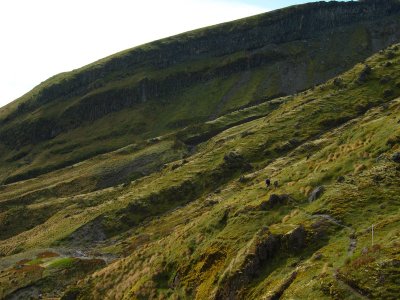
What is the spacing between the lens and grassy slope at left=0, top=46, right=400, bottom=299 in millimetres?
37306

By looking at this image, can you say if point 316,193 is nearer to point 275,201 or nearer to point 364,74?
point 275,201

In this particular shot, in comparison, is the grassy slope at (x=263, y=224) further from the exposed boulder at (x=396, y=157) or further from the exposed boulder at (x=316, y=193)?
the exposed boulder at (x=316, y=193)

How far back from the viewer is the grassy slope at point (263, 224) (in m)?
37.3

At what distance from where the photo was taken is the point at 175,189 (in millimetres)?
130750

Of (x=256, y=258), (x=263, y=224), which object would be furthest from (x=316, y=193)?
(x=256, y=258)

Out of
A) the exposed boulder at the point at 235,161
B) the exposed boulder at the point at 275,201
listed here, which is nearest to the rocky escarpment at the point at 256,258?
the exposed boulder at the point at 275,201

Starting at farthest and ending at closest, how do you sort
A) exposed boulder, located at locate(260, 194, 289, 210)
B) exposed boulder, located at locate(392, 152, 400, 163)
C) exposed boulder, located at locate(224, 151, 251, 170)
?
1. exposed boulder, located at locate(224, 151, 251, 170)
2. exposed boulder, located at locate(260, 194, 289, 210)
3. exposed boulder, located at locate(392, 152, 400, 163)

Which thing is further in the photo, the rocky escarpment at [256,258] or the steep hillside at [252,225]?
the rocky escarpment at [256,258]

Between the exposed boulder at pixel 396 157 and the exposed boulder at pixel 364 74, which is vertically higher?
the exposed boulder at pixel 396 157

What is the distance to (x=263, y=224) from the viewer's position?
54.5 meters

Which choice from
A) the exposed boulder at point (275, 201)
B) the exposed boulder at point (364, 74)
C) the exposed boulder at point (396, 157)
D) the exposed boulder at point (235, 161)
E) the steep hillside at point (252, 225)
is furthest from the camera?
the exposed boulder at point (364, 74)

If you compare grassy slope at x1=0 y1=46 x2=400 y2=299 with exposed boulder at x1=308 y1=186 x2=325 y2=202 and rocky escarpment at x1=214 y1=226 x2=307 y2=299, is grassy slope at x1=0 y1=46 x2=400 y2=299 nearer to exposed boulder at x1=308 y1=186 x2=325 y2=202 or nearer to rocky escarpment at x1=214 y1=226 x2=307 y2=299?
rocky escarpment at x1=214 y1=226 x2=307 y2=299

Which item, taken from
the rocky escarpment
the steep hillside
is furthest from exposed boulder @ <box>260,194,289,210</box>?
the rocky escarpment

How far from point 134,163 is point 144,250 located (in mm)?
119858
